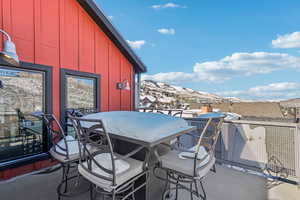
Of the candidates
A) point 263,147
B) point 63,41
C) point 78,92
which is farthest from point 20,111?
point 263,147

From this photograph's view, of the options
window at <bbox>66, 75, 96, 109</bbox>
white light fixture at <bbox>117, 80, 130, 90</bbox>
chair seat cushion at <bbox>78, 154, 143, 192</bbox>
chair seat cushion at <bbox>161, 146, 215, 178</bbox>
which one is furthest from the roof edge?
chair seat cushion at <bbox>161, 146, 215, 178</bbox>

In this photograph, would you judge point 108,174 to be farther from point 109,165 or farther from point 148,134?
point 148,134

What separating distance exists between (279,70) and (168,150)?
617 inches

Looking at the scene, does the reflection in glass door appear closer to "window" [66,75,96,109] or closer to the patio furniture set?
"window" [66,75,96,109]

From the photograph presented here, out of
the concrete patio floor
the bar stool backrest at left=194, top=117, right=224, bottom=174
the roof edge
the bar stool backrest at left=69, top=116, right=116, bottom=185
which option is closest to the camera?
the bar stool backrest at left=69, top=116, right=116, bottom=185

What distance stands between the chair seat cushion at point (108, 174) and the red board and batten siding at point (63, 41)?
211cm

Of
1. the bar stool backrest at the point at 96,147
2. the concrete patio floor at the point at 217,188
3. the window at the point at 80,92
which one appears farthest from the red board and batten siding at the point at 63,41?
the bar stool backrest at the point at 96,147

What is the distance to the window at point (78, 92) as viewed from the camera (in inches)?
120

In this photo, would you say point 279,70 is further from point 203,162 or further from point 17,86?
point 17,86

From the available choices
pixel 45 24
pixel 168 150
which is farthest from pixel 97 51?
pixel 168 150

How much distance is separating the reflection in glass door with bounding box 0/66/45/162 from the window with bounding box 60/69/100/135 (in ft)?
1.30

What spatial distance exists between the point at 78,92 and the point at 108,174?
2696 mm

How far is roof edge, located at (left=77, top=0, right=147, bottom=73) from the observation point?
345 cm

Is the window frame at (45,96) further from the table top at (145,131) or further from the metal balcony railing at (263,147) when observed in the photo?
the metal balcony railing at (263,147)
